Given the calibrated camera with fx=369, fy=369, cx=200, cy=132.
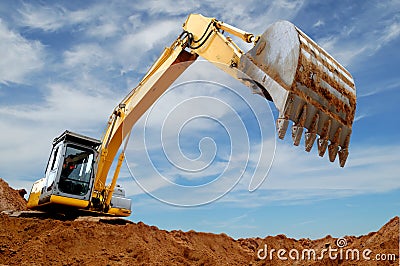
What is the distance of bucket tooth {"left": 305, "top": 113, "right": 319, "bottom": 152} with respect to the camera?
16.7ft

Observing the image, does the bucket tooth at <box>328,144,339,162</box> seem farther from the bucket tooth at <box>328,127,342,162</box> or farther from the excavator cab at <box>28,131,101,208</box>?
the excavator cab at <box>28,131,101,208</box>

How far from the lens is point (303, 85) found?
4965mm

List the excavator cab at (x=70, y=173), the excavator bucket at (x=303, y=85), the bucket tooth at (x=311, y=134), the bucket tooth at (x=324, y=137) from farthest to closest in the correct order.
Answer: the excavator cab at (x=70, y=173) < the bucket tooth at (x=324, y=137) < the bucket tooth at (x=311, y=134) < the excavator bucket at (x=303, y=85)

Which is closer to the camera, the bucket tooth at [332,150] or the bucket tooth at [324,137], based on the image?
the bucket tooth at [324,137]

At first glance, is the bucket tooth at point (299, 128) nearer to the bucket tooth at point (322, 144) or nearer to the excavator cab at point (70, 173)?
the bucket tooth at point (322, 144)

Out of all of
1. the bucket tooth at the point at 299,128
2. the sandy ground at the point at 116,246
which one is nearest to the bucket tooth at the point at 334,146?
the bucket tooth at the point at 299,128

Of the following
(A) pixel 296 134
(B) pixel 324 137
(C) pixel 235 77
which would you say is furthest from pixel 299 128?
(C) pixel 235 77

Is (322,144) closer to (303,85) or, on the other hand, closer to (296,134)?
(296,134)

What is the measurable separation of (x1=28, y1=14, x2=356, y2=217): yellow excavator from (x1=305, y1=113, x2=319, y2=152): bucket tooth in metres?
0.01

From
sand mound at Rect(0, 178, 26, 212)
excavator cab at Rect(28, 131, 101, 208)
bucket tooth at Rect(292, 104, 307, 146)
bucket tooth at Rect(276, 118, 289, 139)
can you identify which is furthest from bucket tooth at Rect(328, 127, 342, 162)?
sand mound at Rect(0, 178, 26, 212)

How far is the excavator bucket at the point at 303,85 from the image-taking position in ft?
16.1

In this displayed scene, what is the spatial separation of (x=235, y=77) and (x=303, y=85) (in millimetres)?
1277

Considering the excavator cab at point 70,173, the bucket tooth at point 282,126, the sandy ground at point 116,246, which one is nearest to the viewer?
the bucket tooth at point 282,126

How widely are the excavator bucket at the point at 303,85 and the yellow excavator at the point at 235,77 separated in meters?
0.01
